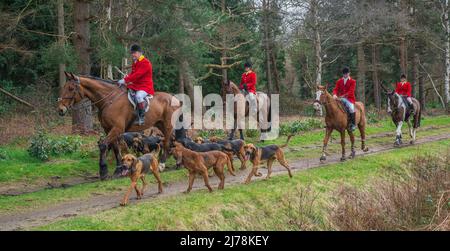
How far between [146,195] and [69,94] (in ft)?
10.4

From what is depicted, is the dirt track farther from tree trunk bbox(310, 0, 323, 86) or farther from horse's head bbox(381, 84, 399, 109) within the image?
tree trunk bbox(310, 0, 323, 86)

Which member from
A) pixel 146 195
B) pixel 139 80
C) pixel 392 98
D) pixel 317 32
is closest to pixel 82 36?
pixel 139 80

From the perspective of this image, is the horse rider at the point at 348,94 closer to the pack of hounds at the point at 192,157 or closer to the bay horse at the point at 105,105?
the pack of hounds at the point at 192,157

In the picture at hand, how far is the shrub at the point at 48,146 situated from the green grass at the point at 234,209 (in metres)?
5.48

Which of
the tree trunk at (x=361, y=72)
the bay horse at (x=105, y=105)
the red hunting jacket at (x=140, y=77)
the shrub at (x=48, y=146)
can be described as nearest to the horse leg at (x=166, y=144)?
the bay horse at (x=105, y=105)

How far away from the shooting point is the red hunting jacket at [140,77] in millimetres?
11648

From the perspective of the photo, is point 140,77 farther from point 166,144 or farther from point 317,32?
point 317,32

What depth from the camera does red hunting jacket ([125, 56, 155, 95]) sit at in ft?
38.2

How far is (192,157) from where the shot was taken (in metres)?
9.73

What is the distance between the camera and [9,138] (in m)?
15.6

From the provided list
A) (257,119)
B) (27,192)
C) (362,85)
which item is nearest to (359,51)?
(362,85)
